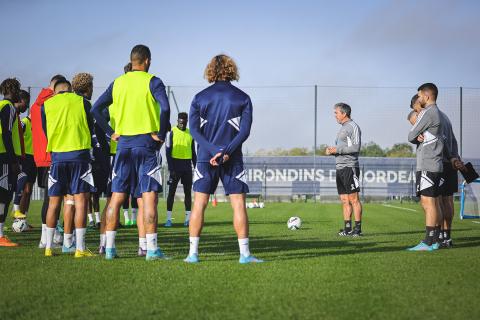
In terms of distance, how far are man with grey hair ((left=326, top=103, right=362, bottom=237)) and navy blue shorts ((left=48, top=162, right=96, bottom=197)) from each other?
4.94m

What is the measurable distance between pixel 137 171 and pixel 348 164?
5.37 m

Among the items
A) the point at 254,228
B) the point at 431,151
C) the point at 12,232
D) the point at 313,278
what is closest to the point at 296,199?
the point at 254,228

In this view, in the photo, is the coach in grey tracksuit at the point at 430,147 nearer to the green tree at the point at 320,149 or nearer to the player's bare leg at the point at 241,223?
the player's bare leg at the point at 241,223

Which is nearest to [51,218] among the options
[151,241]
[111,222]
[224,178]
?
[111,222]

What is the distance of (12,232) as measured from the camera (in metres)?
11.4

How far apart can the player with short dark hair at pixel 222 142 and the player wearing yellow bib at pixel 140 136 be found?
411mm

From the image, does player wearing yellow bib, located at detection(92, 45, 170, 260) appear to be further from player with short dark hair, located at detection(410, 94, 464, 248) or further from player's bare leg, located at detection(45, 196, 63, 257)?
player with short dark hair, located at detection(410, 94, 464, 248)

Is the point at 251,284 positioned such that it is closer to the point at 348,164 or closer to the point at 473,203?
the point at 348,164

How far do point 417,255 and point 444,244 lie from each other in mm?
1424

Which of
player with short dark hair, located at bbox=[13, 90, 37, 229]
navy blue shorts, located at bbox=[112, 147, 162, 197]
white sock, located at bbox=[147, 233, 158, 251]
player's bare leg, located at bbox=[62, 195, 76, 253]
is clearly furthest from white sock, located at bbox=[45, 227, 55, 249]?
player with short dark hair, located at bbox=[13, 90, 37, 229]

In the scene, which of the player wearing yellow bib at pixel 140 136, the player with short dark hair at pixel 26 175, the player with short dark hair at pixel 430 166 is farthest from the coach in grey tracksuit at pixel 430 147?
the player with short dark hair at pixel 26 175

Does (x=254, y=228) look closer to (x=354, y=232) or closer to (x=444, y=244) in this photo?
(x=354, y=232)

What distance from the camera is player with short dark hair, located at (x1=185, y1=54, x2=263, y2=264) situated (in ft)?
21.4

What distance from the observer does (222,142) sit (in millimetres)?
6531
